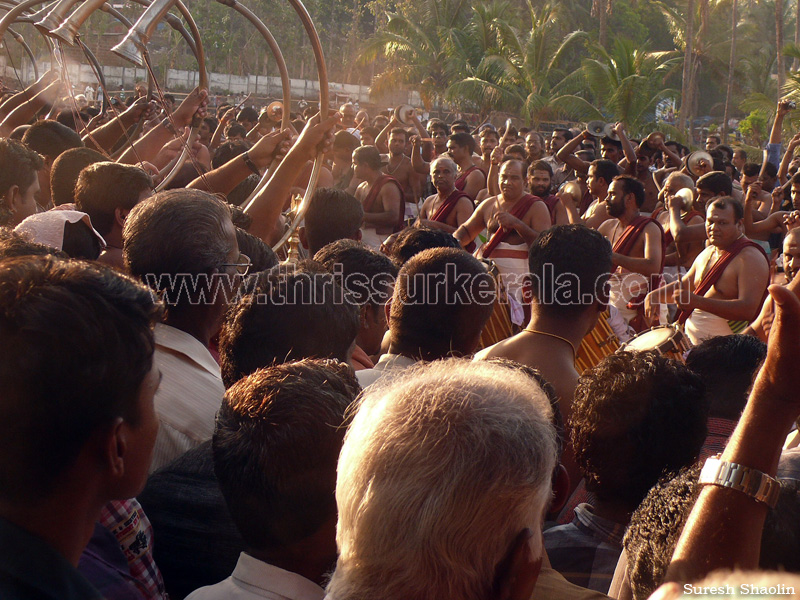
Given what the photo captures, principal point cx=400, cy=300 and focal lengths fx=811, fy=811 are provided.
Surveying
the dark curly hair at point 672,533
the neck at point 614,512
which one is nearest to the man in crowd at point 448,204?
the neck at point 614,512

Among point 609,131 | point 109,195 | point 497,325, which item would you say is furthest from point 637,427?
point 609,131

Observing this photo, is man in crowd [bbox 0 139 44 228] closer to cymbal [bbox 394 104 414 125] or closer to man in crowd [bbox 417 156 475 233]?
man in crowd [bbox 417 156 475 233]

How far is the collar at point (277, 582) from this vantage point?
159 centimetres

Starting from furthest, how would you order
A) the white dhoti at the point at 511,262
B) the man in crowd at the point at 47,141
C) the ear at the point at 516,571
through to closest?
the white dhoti at the point at 511,262, the man in crowd at the point at 47,141, the ear at the point at 516,571

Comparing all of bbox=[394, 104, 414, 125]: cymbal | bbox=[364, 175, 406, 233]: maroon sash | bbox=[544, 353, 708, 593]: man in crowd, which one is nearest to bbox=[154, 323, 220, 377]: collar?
bbox=[544, 353, 708, 593]: man in crowd

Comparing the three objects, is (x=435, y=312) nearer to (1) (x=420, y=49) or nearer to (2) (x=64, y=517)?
(2) (x=64, y=517)

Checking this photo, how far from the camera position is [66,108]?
955 cm

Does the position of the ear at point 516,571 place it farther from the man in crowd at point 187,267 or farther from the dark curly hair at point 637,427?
the man in crowd at point 187,267

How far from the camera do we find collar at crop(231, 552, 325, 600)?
1592mm

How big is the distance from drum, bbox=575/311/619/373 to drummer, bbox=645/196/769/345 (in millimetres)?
1000

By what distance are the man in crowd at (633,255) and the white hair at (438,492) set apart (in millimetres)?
5121

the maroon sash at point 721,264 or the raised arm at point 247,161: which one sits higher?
the raised arm at point 247,161

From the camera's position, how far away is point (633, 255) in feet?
21.8

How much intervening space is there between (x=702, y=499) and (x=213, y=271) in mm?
1771
